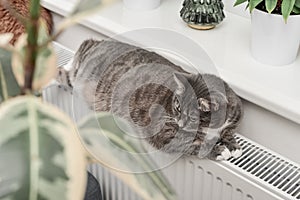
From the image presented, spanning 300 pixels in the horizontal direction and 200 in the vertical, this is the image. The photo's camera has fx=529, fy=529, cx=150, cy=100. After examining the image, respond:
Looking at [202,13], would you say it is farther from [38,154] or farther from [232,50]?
[38,154]

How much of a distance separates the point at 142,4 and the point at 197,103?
338 mm

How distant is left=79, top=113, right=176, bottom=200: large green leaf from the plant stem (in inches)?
3.4

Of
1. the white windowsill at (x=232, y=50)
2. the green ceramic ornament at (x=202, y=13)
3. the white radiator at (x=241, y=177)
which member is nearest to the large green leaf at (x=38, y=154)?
the white radiator at (x=241, y=177)

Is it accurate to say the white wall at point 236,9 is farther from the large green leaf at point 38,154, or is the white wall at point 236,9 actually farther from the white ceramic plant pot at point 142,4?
the large green leaf at point 38,154

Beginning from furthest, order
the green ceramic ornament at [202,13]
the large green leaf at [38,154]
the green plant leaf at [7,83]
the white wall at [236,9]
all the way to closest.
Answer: the white wall at [236,9], the green ceramic ornament at [202,13], the green plant leaf at [7,83], the large green leaf at [38,154]

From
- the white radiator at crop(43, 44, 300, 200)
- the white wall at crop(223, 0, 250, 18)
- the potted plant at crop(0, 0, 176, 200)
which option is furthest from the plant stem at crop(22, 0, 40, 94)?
the white wall at crop(223, 0, 250, 18)

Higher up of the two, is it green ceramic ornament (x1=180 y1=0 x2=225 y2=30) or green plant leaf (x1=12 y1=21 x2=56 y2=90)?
green plant leaf (x1=12 y1=21 x2=56 y2=90)

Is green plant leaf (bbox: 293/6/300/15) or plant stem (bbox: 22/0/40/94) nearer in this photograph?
plant stem (bbox: 22/0/40/94)

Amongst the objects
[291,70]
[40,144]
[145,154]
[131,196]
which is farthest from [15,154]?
[131,196]

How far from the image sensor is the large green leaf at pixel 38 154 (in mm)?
291

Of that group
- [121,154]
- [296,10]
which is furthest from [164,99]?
[121,154]

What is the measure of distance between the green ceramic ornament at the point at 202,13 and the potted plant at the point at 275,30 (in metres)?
0.12

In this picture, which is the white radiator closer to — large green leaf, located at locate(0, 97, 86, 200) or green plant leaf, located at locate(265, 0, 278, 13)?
green plant leaf, located at locate(265, 0, 278, 13)

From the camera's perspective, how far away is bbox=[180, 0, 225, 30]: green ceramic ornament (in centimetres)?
112
